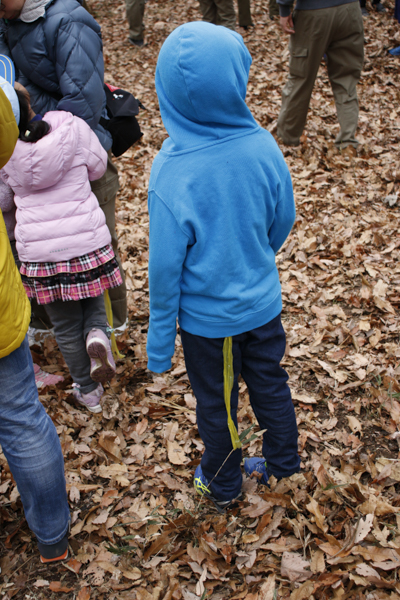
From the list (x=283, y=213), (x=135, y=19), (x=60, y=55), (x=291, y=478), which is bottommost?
(x=291, y=478)

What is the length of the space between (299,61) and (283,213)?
4957 mm

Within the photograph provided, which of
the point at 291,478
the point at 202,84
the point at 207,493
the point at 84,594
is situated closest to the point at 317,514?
the point at 291,478

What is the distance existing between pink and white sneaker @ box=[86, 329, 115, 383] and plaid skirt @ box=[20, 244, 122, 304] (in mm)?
280

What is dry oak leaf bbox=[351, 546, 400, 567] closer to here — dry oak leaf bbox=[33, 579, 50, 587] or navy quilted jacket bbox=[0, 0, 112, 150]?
dry oak leaf bbox=[33, 579, 50, 587]

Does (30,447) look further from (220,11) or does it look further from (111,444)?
(220,11)

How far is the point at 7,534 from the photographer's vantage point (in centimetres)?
267

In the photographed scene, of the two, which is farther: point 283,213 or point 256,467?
point 256,467

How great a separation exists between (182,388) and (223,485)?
121 centimetres

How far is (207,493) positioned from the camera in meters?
2.74

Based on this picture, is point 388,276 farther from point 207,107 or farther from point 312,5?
point 312,5

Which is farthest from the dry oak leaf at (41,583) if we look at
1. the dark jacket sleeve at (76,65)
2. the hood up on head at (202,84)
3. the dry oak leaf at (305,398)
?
the dark jacket sleeve at (76,65)

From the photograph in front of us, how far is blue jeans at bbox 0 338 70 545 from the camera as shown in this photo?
207 centimetres

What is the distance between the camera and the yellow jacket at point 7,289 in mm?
1921

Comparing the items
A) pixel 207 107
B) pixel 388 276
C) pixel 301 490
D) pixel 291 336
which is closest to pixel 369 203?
pixel 388 276
